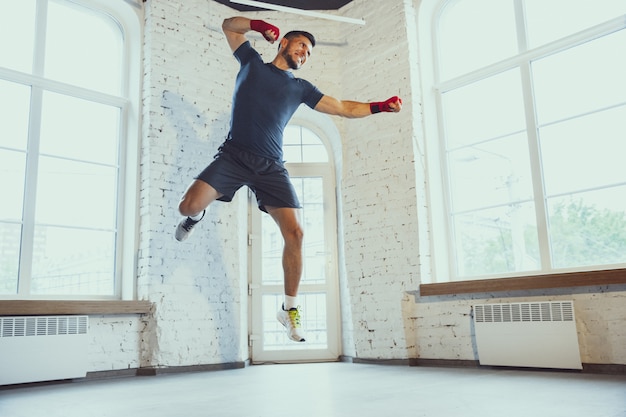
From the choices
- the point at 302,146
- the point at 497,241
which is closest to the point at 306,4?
the point at 302,146

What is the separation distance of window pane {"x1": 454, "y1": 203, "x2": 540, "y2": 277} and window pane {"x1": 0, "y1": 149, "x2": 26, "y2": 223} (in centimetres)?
365

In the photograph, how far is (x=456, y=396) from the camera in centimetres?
281

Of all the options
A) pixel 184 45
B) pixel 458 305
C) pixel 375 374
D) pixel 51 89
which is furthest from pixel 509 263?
pixel 51 89

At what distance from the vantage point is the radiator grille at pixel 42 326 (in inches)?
158

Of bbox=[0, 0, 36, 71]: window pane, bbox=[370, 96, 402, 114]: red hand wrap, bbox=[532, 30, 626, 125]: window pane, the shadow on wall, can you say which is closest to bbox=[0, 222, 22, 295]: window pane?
the shadow on wall

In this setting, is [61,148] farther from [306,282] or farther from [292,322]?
Result: [292,322]

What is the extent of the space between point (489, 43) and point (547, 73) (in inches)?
25.9

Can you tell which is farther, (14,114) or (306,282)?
(306,282)

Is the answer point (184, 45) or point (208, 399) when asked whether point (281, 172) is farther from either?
point (184, 45)

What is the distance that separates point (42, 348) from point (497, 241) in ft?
11.9

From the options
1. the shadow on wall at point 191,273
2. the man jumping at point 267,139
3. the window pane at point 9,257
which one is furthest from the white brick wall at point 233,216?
the man jumping at point 267,139

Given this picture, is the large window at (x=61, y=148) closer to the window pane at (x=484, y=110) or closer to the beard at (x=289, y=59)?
the beard at (x=289, y=59)

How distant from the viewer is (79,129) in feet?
16.2

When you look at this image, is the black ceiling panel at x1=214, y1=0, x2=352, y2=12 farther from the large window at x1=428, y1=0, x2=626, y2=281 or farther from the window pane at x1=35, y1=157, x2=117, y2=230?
the window pane at x1=35, y1=157, x2=117, y2=230
